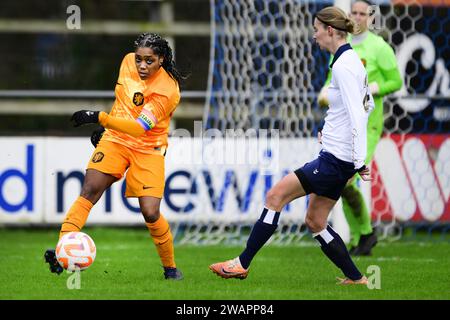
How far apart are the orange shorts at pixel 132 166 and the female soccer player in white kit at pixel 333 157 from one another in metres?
0.76

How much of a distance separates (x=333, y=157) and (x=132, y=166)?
4.77ft

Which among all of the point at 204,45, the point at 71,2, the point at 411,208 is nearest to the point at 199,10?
the point at 204,45

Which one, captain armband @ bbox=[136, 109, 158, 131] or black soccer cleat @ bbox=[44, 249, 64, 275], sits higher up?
captain armband @ bbox=[136, 109, 158, 131]

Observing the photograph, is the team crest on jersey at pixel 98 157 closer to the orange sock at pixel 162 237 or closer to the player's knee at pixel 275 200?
the orange sock at pixel 162 237

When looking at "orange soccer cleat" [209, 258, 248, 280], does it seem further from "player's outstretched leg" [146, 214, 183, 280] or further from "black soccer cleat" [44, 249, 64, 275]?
"black soccer cleat" [44, 249, 64, 275]

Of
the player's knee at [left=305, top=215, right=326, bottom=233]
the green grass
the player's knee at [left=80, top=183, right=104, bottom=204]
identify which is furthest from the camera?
the player's knee at [left=80, top=183, right=104, bottom=204]

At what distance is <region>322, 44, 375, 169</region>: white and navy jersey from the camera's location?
6691 mm

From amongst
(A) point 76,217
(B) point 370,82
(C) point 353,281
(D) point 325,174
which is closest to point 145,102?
(A) point 76,217

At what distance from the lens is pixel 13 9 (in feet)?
45.8

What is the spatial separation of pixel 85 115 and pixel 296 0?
4.70m

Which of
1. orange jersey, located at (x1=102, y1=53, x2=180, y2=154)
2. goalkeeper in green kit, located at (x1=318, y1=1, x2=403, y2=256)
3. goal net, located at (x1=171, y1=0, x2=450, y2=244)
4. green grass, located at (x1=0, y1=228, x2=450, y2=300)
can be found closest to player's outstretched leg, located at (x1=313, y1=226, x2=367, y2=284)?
green grass, located at (x1=0, y1=228, x2=450, y2=300)

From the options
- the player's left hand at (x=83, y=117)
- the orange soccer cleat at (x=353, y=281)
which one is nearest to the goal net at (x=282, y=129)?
the orange soccer cleat at (x=353, y=281)

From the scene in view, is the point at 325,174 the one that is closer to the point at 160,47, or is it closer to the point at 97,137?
the point at 160,47

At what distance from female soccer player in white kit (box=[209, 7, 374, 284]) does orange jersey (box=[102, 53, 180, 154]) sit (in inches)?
38.5
